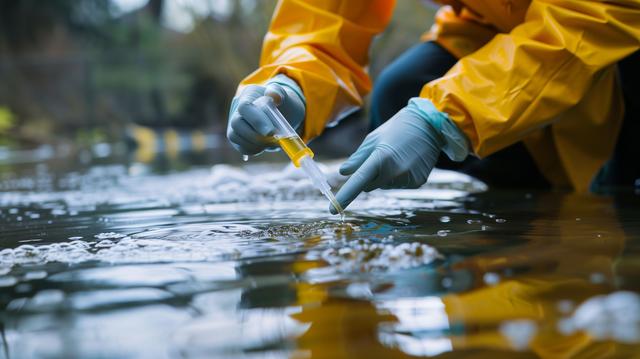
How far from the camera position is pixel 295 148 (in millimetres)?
1508

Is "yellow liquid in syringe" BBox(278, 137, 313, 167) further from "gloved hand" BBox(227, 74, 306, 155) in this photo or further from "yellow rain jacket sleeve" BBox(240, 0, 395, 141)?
"yellow rain jacket sleeve" BBox(240, 0, 395, 141)

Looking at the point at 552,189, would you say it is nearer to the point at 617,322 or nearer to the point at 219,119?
the point at 617,322

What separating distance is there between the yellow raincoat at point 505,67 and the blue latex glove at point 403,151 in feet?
0.14

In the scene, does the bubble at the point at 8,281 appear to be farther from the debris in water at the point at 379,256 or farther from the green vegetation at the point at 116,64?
the green vegetation at the point at 116,64

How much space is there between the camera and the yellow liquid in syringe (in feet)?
4.83

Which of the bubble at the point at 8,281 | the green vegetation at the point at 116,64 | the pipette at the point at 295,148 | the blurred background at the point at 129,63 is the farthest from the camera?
the green vegetation at the point at 116,64

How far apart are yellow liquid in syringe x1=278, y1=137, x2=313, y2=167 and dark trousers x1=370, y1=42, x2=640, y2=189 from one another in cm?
87

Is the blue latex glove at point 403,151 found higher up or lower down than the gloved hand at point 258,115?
A: lower down

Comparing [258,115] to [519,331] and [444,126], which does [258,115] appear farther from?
[519,331]

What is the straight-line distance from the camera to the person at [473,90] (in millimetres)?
1584

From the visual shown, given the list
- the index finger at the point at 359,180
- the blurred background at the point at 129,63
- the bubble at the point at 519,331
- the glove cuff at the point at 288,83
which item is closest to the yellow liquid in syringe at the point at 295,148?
the index finger at the point at 359,180

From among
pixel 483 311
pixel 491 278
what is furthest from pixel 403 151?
pixel 483 311

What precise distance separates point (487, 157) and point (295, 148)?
3.52 ft

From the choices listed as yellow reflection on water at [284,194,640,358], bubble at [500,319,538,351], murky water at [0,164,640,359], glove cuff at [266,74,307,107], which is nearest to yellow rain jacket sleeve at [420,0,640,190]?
murky water at [0,164,640,359]
